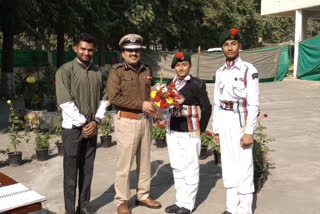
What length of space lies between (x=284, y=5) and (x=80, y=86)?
22545 millimetres

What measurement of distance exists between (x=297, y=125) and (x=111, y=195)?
20.3 ft

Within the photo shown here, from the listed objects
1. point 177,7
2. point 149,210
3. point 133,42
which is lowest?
point 149,210

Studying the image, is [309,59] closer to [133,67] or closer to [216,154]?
[216,154]

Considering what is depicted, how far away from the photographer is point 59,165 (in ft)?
21.2

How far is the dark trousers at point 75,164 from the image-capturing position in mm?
3938

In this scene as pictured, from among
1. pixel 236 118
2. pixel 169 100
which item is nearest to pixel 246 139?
pixel 236 118

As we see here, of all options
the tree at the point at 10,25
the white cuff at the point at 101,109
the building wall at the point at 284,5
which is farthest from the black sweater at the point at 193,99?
the building wall at the point at 284,5

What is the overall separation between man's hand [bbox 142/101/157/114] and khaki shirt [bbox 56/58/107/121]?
1.78 feet

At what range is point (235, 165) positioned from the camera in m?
4.03

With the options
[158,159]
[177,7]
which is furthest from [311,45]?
[158,159]

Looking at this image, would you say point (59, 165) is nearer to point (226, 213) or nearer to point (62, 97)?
point (62, 97)

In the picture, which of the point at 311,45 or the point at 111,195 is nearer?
the point at 111,195

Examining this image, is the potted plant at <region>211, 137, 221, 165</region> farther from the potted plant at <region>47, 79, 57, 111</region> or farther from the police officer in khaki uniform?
the potted plant at <region>47, 79, 57, 111</region>

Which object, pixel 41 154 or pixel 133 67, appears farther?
pixel 41 154
